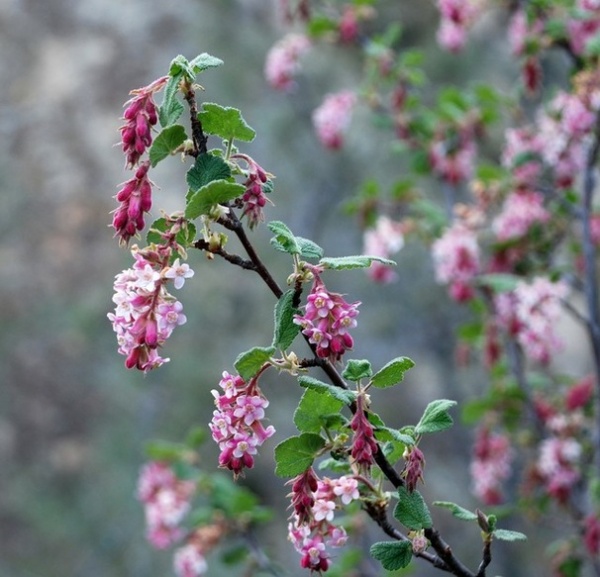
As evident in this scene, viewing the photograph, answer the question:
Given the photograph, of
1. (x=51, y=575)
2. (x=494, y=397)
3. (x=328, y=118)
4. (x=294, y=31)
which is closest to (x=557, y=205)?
(x=494, y=397)

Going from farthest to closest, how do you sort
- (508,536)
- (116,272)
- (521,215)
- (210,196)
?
(116,272)
(521,215)
(508,536)
(210,196)

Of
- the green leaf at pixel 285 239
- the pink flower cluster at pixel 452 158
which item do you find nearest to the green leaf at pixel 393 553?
the green leaf at pixel 285 239

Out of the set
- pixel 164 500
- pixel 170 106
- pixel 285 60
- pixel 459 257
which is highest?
pixel 285 60

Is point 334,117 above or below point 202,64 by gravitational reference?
above

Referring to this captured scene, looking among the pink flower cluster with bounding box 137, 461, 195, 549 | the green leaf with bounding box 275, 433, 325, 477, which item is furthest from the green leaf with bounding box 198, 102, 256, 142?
the pink flower cluster with bounding box 137, 461, 195, 549

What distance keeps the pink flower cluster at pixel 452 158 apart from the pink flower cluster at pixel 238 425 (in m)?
1.67

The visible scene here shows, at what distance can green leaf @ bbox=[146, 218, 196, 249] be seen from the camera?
0.89 m

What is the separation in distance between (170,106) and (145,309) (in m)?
0.22

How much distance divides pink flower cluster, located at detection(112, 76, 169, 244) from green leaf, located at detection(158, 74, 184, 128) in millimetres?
15

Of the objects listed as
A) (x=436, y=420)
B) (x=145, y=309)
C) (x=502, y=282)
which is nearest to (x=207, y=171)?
(x=145, y=309)

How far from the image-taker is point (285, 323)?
90 cm

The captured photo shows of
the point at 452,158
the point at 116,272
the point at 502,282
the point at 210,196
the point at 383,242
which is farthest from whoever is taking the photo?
the point at 116,272

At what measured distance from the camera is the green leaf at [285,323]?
35.4 inches

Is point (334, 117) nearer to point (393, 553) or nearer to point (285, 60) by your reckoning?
point (285, 60)
